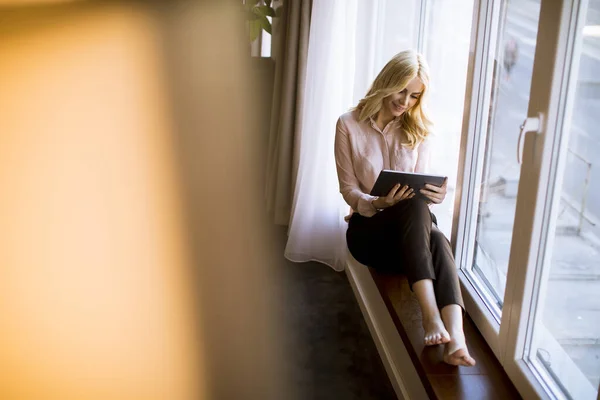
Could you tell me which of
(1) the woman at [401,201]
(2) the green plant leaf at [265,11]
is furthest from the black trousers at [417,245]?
(2) the green plant leaf at [265,11]

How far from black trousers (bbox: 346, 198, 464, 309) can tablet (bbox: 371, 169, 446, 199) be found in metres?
0.03

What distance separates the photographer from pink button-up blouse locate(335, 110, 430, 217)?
1697 millimetres

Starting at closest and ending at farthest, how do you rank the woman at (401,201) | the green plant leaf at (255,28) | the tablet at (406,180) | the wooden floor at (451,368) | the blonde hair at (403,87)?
the green plant leaf at (255,28) → the wooden floor at (451,368) → the woman at (401,201) → the tablet at (406,180) → the blonde hair at (403,87)

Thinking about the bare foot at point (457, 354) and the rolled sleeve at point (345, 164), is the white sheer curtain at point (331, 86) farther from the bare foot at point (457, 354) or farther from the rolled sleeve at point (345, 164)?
the bare foot at point (457, 354)

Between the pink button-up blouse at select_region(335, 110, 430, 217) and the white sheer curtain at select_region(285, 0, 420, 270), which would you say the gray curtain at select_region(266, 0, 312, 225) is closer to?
the white sheer curtain at select_region(285, 0, 420, 270)

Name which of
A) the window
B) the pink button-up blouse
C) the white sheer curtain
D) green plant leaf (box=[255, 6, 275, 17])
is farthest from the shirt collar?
green plant leaf (box=[255, 6, 275, 17])

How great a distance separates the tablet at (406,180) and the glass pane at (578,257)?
1.15 ft

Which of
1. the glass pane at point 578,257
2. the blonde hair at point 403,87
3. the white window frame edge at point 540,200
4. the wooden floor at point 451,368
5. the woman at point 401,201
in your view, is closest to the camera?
the glass pane at point 578,257

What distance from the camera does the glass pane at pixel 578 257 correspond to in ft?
3.07

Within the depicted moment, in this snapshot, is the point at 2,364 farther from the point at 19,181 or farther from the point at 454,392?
the point at 454,392

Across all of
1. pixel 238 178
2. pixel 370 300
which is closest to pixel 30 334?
pixel 238 178

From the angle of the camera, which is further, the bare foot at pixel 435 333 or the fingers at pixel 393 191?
the fingers at pixel 393 191

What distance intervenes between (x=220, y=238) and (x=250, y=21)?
124mm

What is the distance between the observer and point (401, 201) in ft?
4.86
